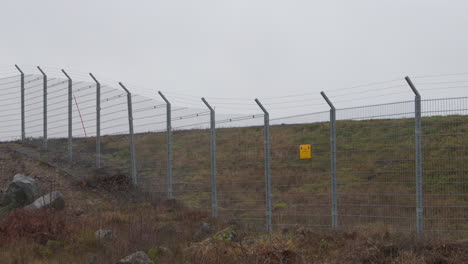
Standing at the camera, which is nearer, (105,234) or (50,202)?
(105,234)

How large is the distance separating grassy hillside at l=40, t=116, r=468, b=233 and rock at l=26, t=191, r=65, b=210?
245 centimetres

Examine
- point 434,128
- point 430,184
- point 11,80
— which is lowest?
point 430,184

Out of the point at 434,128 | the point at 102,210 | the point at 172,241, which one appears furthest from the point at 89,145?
the point at 434,128

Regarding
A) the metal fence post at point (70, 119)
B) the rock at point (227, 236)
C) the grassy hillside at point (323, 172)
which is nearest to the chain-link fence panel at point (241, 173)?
the grassy hillside at point (323, 172)

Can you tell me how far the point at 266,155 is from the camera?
36.9 ft

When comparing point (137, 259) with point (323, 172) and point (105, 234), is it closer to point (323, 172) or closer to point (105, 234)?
point (105, 234)

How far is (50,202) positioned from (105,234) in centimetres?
344

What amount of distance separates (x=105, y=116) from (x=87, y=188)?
2183mm

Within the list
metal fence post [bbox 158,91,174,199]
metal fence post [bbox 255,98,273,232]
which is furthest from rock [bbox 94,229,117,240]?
metal fence post [bbox 158,91,174,199]

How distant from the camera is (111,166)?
52.1ft

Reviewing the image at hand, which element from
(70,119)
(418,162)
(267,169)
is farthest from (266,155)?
(70,119)

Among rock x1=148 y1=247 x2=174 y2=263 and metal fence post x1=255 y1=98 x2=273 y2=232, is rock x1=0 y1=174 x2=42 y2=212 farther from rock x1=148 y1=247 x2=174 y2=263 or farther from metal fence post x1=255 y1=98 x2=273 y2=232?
rock x1=148 y1=247 x2=174 y2=263

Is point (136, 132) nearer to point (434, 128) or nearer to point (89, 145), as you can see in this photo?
point (89, 145)

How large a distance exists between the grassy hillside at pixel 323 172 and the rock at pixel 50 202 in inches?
96.3
